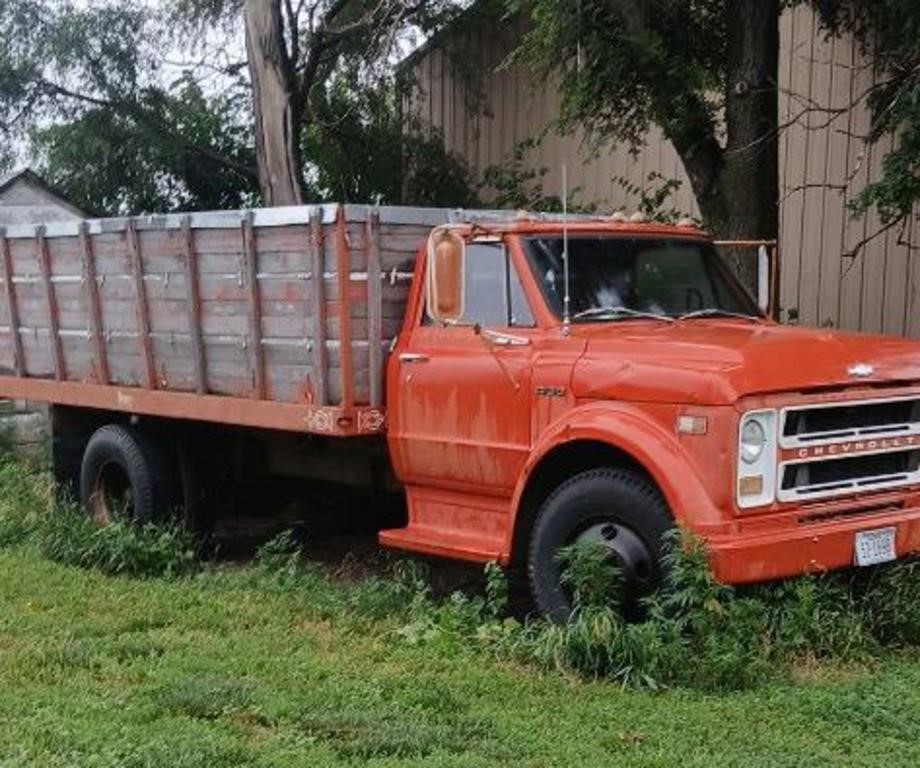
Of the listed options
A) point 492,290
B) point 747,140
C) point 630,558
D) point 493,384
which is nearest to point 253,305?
point 492,290

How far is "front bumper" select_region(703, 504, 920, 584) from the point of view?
5871 mm

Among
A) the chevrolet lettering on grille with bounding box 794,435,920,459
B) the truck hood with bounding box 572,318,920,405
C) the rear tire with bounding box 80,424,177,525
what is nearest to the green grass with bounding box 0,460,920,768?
the chevrolet lettering on grille with bounding box 794,435,920,459

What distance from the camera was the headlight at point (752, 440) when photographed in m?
5.97

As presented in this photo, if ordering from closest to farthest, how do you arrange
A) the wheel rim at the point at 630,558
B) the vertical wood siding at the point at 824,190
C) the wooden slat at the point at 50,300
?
the wheel rim at the point at 630,558, the wooden slat at the point at 50,300, the vertical wood siding at the point at 824,190

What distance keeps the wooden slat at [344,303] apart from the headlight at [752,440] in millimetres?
2394

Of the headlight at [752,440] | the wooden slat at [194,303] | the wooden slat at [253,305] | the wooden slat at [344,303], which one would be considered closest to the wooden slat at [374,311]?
the wooden slat at [344,303]

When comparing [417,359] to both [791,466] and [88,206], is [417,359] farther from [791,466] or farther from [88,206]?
[88,206]

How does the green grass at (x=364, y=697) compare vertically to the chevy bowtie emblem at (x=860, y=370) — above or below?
below

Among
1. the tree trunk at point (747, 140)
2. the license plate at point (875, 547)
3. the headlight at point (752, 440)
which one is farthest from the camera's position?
the tree trunk at point (747, 140)

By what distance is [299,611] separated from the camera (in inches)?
289

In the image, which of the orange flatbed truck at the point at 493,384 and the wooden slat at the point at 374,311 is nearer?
the orange flatbed truck at the point at 493,384

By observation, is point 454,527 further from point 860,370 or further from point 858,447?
point 860,370

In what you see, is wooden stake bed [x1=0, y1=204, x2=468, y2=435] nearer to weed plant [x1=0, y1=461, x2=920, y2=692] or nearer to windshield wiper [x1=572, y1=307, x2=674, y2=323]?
weed plant [x1=0, y1=461, x2=920, y2=692]

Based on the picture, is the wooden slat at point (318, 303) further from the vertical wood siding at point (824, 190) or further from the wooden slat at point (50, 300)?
the vertical wood siding at point (824, 190)
